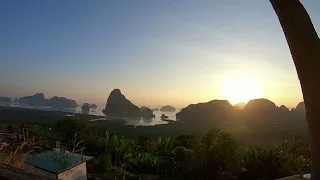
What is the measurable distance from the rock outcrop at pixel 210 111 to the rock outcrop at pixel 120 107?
140ft

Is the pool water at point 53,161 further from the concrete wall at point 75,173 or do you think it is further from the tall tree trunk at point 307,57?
the tall tree trunk at point 307,57

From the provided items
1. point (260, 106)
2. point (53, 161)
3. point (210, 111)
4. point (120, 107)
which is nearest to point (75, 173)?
point (53, 161)

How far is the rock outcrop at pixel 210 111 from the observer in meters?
92.9

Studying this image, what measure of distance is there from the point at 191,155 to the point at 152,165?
1.23 metres

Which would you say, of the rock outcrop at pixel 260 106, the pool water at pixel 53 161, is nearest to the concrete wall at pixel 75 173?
the pool water at pixel 53 161

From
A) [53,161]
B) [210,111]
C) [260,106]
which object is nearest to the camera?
[53,161]

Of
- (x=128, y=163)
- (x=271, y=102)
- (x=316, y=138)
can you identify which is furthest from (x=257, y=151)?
(x=271, y=102)

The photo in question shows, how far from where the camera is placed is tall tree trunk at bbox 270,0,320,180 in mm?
1538

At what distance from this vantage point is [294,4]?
5.46ft

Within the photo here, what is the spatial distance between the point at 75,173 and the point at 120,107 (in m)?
142

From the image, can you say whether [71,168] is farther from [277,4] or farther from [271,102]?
[271,102]

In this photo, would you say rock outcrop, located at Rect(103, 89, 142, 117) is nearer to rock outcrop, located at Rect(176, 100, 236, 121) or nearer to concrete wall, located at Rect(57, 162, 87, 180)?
rock outcrop, located at Rect(176, 100, 236, 121)

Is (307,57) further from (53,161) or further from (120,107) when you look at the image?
(120,107)

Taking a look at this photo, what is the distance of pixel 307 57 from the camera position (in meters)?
1.57
